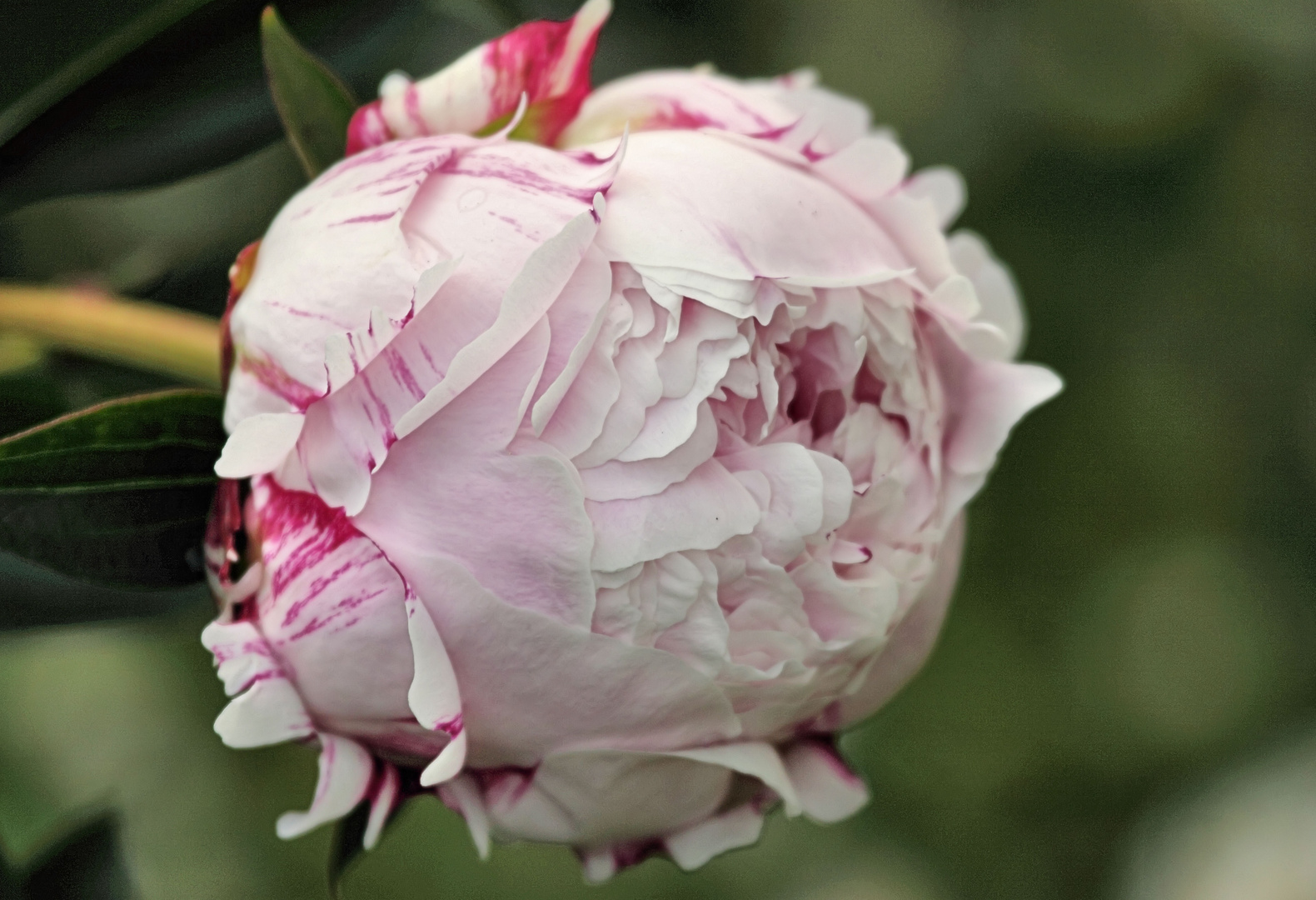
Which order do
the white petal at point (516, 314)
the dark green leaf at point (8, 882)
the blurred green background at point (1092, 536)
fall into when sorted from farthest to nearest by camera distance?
the blurred green background at point (1092, 536)
the dark green leaf at point (8, 882)
the white petal at point (516, 314)

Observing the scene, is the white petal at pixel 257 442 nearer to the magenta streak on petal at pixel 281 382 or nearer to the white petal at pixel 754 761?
the magenta streak on petal at pixel 281 382

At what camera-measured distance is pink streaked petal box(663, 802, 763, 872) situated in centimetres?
39

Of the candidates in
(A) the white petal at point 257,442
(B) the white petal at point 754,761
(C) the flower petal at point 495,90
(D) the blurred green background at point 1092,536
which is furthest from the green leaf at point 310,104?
(D) the blurred green background at point 1092,536

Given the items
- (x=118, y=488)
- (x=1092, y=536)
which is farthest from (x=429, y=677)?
(x=1092, y=536)

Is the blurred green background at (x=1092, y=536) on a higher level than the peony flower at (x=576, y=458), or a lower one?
lower

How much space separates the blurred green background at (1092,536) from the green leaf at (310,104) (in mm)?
426

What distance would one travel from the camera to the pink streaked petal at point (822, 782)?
0.40 metres

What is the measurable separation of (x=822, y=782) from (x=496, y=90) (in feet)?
0.82

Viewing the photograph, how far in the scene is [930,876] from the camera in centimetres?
95

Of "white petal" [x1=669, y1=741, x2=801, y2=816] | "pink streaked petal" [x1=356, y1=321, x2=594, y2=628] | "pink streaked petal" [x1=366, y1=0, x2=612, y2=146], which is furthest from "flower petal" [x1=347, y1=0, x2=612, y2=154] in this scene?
"white petal" [x1=669, y1=741, x2=801, y2=816]

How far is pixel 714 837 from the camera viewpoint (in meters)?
0.40

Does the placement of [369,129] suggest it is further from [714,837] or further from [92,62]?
[714,837]

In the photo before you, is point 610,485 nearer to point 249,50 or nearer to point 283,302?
point 283,302

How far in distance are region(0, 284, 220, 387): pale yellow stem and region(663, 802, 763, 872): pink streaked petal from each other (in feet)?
0.78
